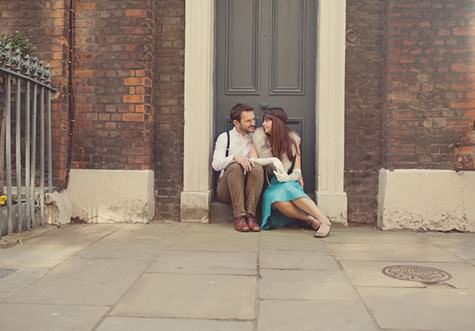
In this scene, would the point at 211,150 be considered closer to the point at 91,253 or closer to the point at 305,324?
the point at 91,253

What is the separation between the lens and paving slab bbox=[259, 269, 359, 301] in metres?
3.08

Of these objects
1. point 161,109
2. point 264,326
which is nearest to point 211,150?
point 161,109

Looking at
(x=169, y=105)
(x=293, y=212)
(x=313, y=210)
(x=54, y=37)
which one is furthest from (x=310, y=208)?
(x=54, y=37)

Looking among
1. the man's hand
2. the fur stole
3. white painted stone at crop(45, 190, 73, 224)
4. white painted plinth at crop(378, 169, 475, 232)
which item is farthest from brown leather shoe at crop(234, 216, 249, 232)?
white painted stone at crop(45, 190, 73, 224)

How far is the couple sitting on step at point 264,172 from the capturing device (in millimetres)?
5355

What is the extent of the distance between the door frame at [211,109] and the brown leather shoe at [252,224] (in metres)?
0.66

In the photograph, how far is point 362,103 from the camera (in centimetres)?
584

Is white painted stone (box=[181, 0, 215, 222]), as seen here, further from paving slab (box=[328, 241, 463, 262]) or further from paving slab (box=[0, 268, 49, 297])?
paving slab (box=[0, 268, 49, 297])

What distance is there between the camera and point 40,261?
389 centimetres

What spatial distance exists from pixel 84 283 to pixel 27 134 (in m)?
2.32

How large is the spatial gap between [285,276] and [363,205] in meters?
2.57

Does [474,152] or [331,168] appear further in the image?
[331,168]

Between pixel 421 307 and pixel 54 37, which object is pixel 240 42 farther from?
pixel 421 307

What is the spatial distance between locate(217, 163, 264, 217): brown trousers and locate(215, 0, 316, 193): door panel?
3.07ft
